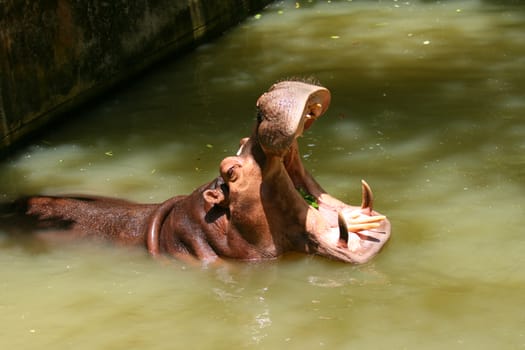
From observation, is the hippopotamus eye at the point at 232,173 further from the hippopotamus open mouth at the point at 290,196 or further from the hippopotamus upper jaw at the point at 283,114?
the hippopotamus upper jaw at the point at 283,114

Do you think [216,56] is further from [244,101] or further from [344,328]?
[344,328]

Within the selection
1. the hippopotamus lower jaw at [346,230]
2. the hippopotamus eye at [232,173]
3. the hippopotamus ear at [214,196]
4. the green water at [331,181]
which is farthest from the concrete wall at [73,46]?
the hippopotamus lower jaw at [346,230]

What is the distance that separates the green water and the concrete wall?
0.24 meters

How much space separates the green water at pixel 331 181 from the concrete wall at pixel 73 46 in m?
0.24

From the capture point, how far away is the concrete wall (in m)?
8.38

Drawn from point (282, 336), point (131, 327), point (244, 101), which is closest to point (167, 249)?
point (131, 327)

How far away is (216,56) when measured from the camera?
34.9ft

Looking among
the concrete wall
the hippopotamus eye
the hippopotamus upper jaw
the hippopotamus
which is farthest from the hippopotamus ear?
the concrete wall

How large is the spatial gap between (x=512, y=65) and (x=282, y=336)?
16.7 feet

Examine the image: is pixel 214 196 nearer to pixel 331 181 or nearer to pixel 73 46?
pixel 331 181

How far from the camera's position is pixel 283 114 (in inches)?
211

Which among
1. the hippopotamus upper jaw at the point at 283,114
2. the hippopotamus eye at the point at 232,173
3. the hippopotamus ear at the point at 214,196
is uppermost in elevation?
the hippopotamus upper jaw at the point at 283,114

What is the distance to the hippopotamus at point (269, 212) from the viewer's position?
548cm

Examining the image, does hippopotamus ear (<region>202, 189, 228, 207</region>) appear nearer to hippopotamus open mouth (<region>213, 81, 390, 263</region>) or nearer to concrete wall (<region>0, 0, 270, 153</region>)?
hippopotamus open mouth (<region>213, 81, 390, 263</region>)
